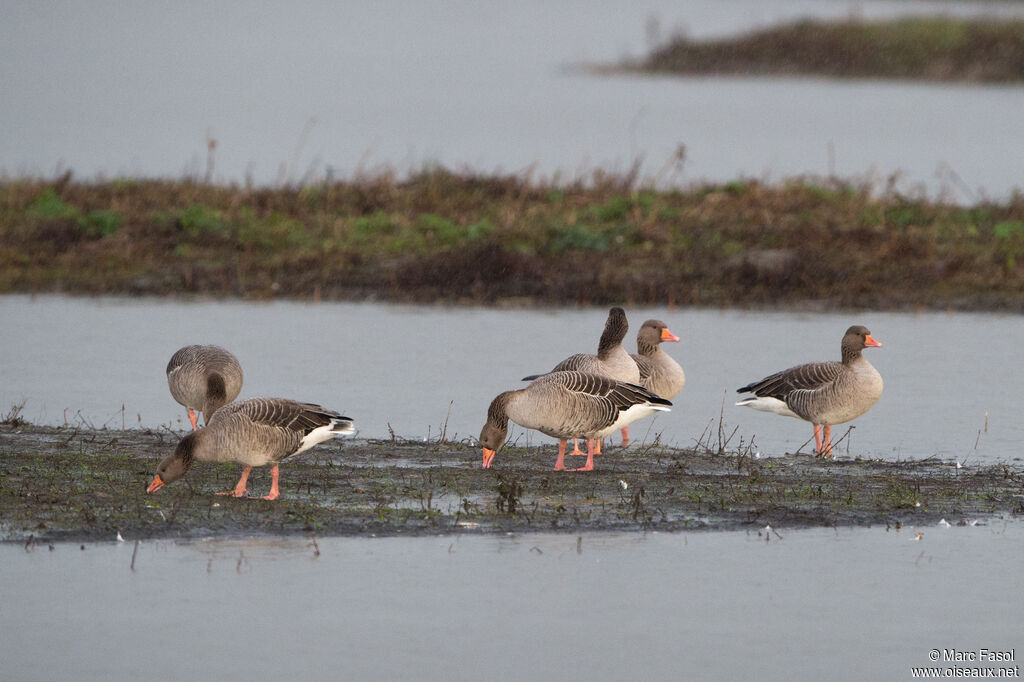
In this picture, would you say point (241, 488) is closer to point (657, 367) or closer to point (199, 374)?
point (199, 374)

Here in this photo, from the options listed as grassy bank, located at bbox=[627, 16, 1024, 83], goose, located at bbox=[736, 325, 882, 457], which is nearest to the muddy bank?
goose, located at bbox=[736, 325, 882, 457]

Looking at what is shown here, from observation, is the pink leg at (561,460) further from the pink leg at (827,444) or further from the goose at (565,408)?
the pink leg at (827,444)

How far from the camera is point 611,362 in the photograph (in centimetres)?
1294

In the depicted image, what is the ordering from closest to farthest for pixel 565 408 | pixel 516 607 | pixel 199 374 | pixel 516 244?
pixel 516 607 → pixel 565 408 → pixel 199 374 → pixel 516 244

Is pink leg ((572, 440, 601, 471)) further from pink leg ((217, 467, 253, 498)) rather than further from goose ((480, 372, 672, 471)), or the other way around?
pink leg ((217, 467, 253, 498))

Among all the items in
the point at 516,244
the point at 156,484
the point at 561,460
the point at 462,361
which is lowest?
the point at 156,484

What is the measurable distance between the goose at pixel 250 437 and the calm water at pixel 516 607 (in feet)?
3.04

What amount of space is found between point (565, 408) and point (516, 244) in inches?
444

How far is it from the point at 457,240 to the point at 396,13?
125 m

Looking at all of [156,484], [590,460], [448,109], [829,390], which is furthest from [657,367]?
[448,109]

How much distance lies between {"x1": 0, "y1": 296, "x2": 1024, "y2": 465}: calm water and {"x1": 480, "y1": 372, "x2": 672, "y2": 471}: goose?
1.47 m

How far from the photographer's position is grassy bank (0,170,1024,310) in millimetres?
21047

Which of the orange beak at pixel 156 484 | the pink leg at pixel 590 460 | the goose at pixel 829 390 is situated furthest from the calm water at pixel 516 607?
the goose at pixel 829 390

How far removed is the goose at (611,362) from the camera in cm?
1265
